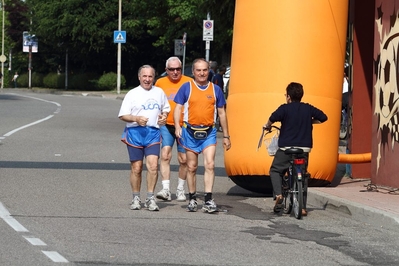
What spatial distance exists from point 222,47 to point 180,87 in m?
44.0

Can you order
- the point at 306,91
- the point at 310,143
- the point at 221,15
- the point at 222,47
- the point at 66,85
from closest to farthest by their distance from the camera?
the point at 310,143
the point at 306,91
the point at 221,15
the point at 222,47
the point at 66,85

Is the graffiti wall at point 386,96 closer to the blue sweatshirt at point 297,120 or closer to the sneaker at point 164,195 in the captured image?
the blue sweatshirt at point 297,120

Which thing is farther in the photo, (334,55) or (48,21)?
(48,21)

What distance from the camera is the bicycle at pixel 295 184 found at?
1142cm

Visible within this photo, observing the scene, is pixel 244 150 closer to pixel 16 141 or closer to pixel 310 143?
pixel 310 143

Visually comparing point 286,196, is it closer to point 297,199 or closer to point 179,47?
point 297,199

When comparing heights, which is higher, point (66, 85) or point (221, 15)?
point (221, 15)

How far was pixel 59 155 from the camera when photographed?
19125 mm

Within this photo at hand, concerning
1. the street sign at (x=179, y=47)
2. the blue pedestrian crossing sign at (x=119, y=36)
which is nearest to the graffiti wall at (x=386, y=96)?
the street sign at (x=179, y=47)

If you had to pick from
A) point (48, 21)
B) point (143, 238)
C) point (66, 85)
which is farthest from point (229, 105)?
point (66, 85)

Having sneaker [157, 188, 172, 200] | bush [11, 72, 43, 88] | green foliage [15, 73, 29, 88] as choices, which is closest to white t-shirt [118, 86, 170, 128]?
sneaker [157, 188, 172, 200]

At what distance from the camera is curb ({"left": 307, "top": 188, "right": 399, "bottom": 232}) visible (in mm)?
10754

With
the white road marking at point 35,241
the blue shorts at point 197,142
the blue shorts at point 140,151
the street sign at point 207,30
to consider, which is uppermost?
the street sign at point 207,30

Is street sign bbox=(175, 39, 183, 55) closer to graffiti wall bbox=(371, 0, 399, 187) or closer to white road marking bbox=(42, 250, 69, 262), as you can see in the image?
graffiti wall bbox=(371, 0, 399, 187)
